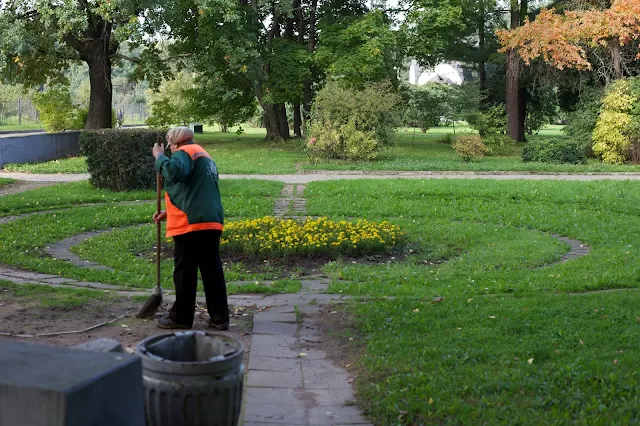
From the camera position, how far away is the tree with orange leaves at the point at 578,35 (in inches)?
933

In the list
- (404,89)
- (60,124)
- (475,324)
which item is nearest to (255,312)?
(475,324)

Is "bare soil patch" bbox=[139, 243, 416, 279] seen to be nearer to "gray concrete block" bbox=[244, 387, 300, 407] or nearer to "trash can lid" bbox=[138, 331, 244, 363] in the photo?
"gray concrete block" bbox=[244, 387, 300, 407]

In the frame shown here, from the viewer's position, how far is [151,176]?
16.0 meters

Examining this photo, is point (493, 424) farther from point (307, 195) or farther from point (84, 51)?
point (84, 51)

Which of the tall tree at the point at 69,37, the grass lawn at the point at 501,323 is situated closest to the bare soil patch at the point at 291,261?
the grass lawn at the point at 501,323

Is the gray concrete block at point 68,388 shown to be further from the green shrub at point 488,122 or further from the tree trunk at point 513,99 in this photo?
the tree trunk at point 513,99

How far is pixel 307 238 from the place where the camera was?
988cm

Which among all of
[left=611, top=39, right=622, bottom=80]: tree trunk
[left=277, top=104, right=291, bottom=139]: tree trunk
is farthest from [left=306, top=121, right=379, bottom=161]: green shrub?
[left=277, top=104, right=291, bottom=139]: tree trunk

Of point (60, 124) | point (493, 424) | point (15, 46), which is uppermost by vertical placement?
point (15, 46)

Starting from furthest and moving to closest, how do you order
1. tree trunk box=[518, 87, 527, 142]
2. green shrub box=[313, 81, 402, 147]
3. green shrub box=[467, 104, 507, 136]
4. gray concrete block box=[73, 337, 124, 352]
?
1. tree trunk box=[518, 87, 527, 142]
2. green shrub box=[467, 104, 507, 136]
3. green shrub box=[313, 81, 402, 147]
4. gray concrete block box=[73, 337, 124, 352]

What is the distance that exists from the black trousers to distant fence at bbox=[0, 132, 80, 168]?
16.2 m

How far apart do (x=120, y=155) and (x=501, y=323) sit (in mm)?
11104

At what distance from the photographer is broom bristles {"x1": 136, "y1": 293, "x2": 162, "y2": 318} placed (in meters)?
6.74

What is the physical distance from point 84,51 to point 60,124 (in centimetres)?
498
